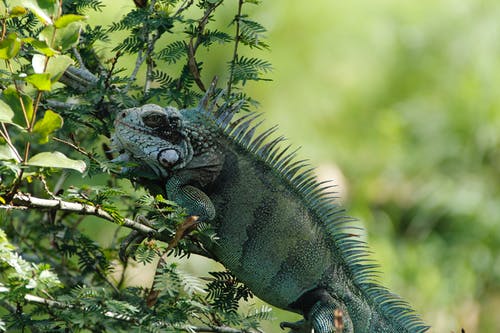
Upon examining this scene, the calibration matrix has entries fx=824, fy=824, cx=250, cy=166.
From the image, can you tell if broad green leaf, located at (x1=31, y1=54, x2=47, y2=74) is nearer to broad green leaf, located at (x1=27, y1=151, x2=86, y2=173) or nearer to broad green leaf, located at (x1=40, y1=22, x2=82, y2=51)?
broad green leaf, located at (x1=40, y1=22, x2=82, y2=51)

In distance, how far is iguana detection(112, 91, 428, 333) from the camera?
2.01m

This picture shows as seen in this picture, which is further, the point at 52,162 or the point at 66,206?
the point at 66,206

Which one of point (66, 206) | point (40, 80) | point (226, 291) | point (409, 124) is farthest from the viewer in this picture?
point (409, 124)

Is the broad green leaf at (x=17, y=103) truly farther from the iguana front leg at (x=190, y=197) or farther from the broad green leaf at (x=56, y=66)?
the iguana front leg at (x=190, y=197)

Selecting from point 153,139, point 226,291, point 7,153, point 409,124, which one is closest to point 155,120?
point 153,139

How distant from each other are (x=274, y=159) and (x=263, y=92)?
196 inches

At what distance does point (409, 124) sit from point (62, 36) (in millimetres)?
5805

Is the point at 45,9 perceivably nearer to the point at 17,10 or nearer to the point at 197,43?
the point at 17,10

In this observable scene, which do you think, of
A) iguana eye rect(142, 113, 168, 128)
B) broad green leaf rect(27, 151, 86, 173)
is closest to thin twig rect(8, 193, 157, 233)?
broad green leaf rect(27, 151, 86, 173)

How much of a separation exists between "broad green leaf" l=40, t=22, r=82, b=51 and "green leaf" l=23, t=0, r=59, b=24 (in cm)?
2

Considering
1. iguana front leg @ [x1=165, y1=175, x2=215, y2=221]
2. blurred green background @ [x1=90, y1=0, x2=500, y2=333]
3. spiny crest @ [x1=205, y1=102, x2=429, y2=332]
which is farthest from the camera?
blurred green background @ [x1=90, y1=0, x2=500, y2=333]

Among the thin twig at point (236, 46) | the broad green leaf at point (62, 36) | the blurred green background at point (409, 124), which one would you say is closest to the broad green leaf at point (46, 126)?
the broad green leaf at point (62, 36)

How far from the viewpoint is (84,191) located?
1657 millimetres

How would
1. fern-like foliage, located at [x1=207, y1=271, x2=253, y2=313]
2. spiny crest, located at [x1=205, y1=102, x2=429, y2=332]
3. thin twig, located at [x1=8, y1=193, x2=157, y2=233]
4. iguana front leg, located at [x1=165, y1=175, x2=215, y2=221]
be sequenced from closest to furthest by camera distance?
thin twig, located at [x1=8, y1=193, x2=157, y2=233]
fern-like foliage, located at [x1=207, y1=271, x2=253, y2=313]
iguana front leg, located at [x1=165, y1=175, x2=215, y2=221]
spiny crest, located at [x1=205, y1=102, x2=429, y2=332]
